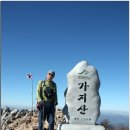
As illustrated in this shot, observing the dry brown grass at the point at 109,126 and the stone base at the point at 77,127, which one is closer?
the stone base at the point at 77,127

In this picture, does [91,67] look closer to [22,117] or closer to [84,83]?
[84,83]

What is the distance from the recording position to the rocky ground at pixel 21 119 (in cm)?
1577

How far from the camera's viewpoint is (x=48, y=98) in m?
11.7

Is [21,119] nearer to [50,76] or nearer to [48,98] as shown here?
[48,98]

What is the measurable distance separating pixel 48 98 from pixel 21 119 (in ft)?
21.3

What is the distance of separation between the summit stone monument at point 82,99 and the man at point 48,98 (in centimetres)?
62

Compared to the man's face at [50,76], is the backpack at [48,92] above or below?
below

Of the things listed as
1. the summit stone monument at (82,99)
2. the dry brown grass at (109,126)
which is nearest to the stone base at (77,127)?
the summit stone monument at (82,99)

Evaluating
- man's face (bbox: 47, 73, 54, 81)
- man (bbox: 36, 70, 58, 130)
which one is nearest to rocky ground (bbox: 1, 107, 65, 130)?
man (bbox: 36, 70, 58, 130)

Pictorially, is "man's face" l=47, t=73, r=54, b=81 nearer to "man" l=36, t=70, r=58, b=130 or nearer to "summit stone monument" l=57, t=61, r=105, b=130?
"man" l=36, t=70, r=58, b=130

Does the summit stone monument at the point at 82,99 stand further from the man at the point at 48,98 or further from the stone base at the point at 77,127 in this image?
the man at the point at 48,98

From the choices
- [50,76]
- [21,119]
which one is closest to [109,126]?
[21,119]

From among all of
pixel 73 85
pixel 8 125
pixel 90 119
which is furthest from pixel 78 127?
pixel 8 125

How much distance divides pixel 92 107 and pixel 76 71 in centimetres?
111
